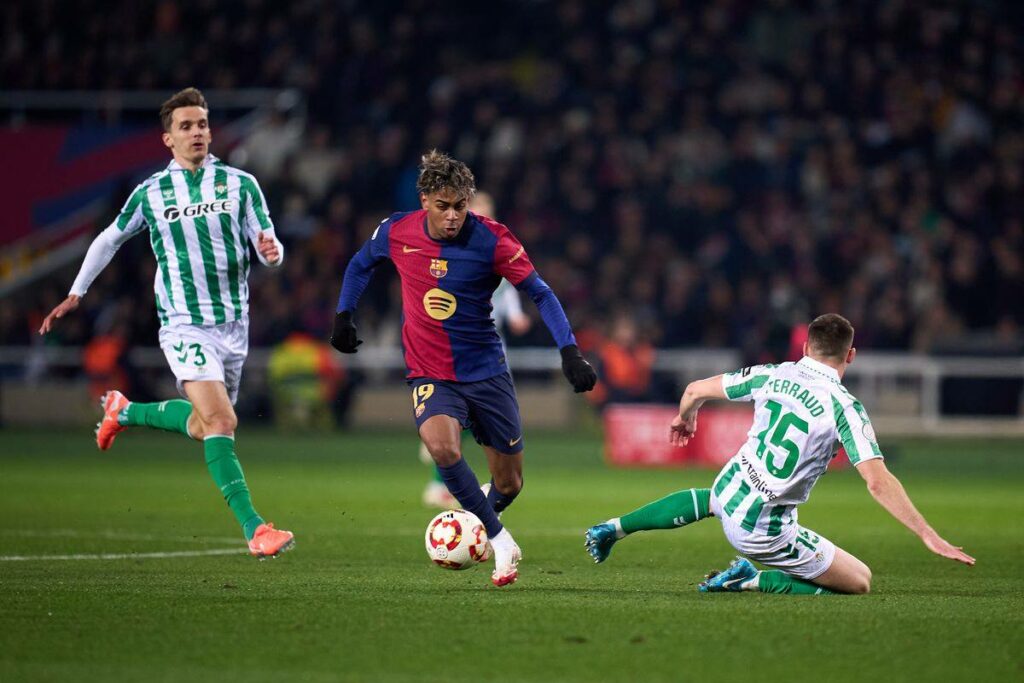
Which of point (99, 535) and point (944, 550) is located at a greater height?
point (944, 550)

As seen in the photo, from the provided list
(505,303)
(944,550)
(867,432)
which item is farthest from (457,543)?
(505,303)

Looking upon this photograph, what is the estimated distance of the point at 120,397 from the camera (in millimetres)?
8992

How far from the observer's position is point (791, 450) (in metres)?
7.02

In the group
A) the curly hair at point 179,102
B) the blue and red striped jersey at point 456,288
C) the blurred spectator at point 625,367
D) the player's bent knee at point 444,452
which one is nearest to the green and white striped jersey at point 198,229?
the curly hair at point 179,102

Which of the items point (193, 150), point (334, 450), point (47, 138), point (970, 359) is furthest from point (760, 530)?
point (47, 138)

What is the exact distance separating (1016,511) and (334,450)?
8.51 meters

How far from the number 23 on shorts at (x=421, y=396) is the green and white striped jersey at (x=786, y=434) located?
146 centimetres

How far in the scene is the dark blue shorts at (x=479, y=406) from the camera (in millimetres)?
7688

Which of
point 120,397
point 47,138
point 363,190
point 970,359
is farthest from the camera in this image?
point 47,138

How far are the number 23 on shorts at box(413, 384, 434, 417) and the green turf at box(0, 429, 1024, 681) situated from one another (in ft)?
2.70

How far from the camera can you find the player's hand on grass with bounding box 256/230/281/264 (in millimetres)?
8133

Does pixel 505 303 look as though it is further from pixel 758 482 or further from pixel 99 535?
pixel 758 482

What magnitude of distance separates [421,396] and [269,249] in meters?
1.15

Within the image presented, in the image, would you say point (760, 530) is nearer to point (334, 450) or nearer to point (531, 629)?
point (531, 629)
